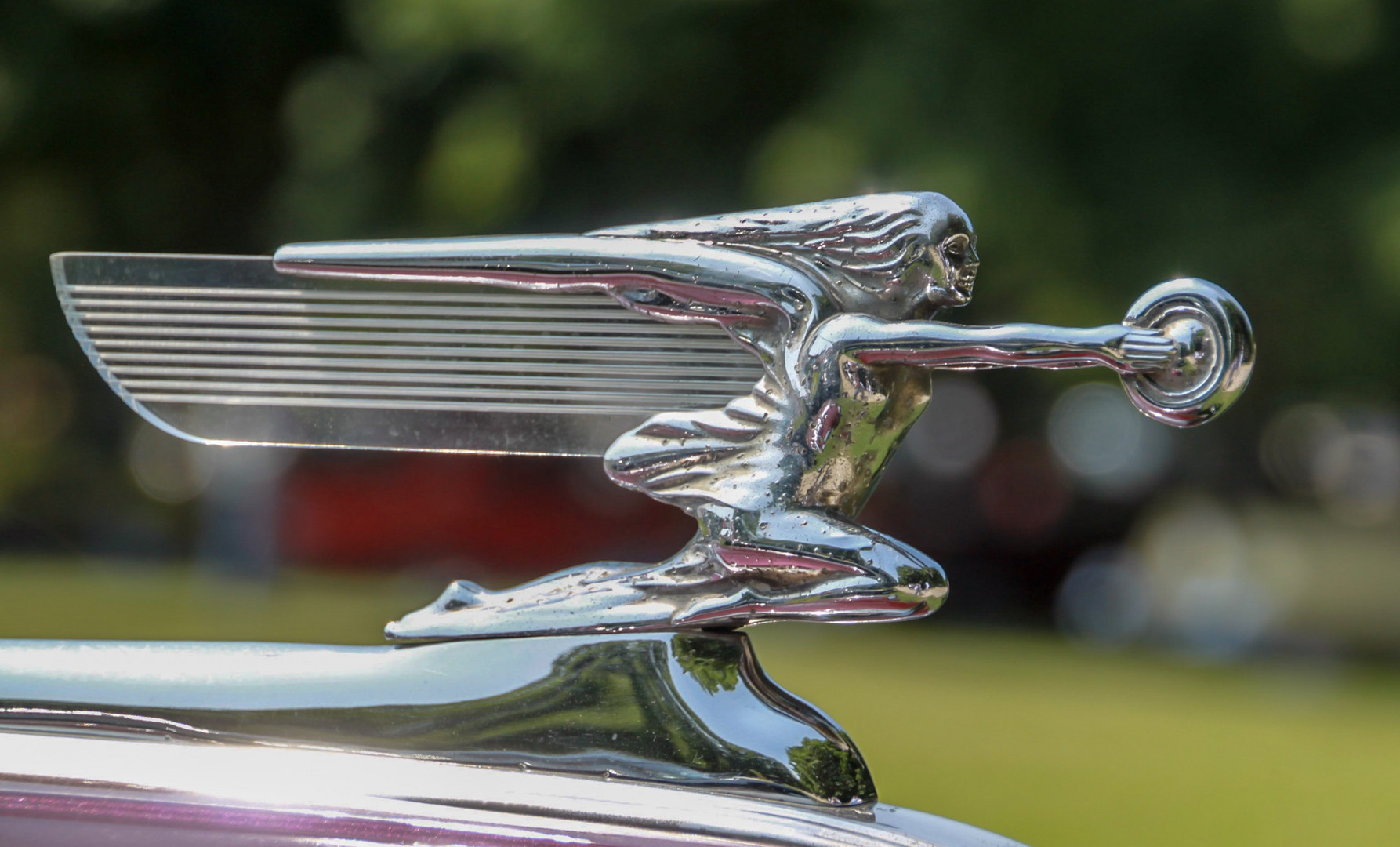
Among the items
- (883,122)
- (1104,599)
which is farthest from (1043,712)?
(883,122)

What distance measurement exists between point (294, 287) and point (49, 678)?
388mm

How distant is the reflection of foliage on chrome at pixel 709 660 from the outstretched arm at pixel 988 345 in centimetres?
24

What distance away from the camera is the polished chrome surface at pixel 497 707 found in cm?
110

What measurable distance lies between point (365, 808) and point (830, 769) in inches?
13.6

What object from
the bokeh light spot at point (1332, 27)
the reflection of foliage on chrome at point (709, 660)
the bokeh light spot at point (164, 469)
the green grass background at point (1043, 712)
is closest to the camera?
the reflection of foliage on chrome at point (709, 660)

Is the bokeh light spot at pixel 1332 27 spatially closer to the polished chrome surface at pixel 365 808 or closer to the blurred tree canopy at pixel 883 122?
the blurred tree canopy at pixel 883 122

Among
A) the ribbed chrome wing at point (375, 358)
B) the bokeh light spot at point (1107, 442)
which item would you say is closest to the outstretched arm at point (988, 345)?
the ribbed chrome wing at point (375, 358)

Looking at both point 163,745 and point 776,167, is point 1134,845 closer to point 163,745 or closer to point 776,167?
point 776,167

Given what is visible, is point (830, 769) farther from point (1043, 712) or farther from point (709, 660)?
point (1043, 712)

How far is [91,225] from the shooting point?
376 inches

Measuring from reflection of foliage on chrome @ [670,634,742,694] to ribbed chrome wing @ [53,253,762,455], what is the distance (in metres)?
0.20

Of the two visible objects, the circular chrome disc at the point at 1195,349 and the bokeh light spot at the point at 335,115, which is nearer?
the circular chrome disc at the point at 1195,349

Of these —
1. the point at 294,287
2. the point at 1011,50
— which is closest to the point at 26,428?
the point at 1011,50

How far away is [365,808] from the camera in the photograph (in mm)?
1041
